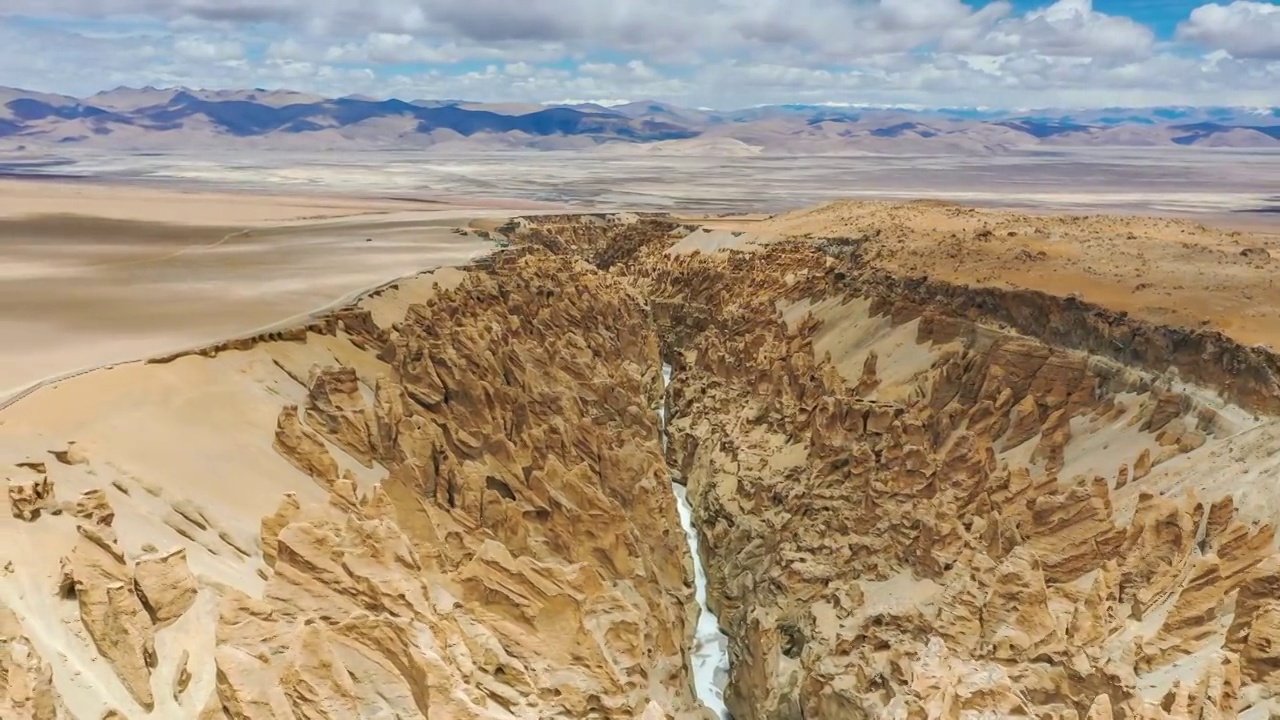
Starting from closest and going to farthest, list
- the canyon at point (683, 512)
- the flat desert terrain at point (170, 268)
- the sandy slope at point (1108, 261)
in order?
1. the canyon at point (683, 512)
2. the sandy slope at point (1108, 261)
3. the flat desert terrain at point (170, 268)

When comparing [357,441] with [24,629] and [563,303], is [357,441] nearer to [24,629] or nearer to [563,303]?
[24,629]

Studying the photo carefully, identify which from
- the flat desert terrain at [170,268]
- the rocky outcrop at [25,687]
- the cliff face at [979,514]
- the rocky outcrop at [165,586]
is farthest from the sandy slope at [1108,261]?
the rocky outcrop at [25,687]

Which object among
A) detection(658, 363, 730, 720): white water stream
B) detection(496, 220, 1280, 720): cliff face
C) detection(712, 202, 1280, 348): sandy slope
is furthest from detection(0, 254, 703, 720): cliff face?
detection(712, 202, 1280, 348): sandy slope

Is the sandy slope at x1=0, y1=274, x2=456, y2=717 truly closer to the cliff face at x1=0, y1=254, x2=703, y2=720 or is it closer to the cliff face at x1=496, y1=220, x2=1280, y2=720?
the cliff face at x1=0, y1=254, x2=703, y2=720

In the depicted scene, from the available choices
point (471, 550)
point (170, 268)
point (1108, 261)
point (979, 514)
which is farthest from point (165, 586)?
point (170, 268)

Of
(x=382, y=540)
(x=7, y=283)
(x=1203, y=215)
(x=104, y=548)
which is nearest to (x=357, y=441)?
(x=382, y=540)

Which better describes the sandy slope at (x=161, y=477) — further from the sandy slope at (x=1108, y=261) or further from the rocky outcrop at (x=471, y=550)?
the sandy slope at (x=1108, y=261)
